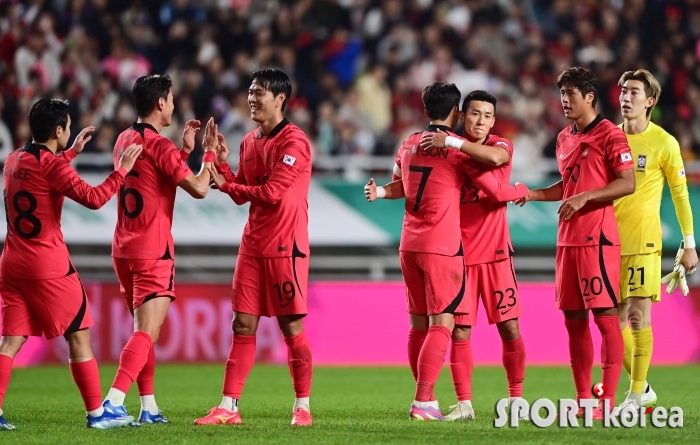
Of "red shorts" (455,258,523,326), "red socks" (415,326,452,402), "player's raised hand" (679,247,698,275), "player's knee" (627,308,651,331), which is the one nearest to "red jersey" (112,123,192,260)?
"red socks" (415,326,452,402)

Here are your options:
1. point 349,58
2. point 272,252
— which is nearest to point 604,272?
point 272,252

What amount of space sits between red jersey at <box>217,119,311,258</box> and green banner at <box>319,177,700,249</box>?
7323 millimetres

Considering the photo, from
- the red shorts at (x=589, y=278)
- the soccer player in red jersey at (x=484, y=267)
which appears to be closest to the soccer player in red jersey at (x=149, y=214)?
the soccer player in red jersey at (x=484, y=267)

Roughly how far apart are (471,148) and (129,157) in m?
2.35

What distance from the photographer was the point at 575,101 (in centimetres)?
788

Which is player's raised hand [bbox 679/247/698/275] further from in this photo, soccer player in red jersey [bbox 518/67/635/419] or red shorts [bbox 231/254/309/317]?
red shorts [bbox 231/254/309/317]

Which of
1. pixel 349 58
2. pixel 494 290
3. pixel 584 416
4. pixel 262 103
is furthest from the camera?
pixel 349 58

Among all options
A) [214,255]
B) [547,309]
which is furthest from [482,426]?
[214,255]

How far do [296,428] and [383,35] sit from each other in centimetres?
1189

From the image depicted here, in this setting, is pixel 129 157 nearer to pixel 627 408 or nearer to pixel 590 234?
pixel 590 234

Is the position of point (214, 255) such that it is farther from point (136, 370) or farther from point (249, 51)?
point (136, 370)

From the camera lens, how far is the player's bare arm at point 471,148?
7.55 meters

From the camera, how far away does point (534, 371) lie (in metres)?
13.3

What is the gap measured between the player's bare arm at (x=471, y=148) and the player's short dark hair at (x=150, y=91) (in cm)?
187
